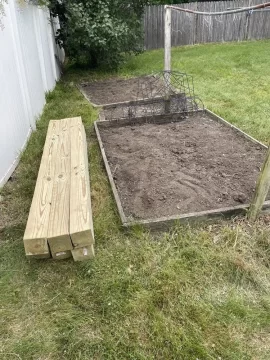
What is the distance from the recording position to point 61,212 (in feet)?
8.04

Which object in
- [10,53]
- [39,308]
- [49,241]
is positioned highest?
[10,53]

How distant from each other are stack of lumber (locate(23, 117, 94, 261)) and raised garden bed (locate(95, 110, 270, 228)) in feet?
1.49

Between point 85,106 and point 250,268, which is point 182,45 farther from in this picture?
point 250,268

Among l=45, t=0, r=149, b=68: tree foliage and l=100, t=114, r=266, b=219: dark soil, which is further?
l=45, t=0, r=149, b=68: tree foliage

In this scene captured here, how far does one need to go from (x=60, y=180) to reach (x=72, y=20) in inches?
250

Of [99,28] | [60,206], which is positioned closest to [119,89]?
[99,28]

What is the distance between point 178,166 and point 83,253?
5.93ft

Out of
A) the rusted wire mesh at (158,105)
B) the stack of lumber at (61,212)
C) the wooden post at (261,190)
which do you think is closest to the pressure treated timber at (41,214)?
the stack of lumber at (61,212)

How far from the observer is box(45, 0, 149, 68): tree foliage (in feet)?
25.9

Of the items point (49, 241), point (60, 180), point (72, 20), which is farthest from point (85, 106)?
point (49, 241)

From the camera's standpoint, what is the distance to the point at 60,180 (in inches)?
114

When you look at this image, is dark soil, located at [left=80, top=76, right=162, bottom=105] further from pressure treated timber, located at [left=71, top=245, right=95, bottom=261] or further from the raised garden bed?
pressure treated timber, located at [left=71, top=245, right=95, bottom=261]

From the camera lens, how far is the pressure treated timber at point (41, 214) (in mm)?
2217

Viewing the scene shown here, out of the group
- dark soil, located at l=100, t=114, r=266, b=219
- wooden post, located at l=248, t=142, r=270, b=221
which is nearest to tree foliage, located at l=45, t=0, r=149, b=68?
dark soil, located at l=100, t=114, r=266, b=219
